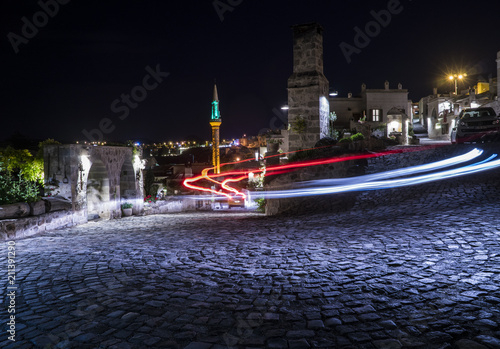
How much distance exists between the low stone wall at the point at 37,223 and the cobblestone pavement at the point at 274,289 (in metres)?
1.04

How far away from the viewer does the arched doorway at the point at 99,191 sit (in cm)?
1554

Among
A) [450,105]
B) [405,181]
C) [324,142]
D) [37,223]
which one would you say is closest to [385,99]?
[450,105]

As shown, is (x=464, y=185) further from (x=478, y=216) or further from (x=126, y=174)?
(x=126, y=174)

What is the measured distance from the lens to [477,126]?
59.5ft

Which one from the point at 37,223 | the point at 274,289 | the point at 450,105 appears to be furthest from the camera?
the point at 450,105

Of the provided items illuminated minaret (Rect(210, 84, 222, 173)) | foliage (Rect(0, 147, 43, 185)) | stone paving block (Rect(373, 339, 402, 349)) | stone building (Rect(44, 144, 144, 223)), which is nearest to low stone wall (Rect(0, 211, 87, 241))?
stone building (Rect(44, 144, 144, 223))

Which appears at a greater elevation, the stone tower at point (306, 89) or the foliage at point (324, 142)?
the stone tower at point (306, 89)

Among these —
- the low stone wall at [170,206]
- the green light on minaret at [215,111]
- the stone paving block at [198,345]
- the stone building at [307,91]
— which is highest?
the green light on minaret at [215,111]

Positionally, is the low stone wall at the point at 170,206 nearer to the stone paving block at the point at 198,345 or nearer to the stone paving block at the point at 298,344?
the stone paving block at the point at 198,345

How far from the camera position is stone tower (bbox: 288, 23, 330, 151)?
19.4 metres

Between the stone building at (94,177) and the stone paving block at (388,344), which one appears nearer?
the stone paving block at (388,344)

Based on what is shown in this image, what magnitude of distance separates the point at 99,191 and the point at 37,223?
5.52 meters

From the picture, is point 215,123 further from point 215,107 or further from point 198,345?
point 198,345

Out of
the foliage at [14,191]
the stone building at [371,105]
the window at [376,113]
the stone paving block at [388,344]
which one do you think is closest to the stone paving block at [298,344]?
the stone paving block at [388,344]
